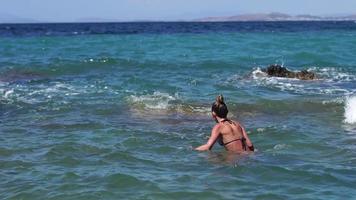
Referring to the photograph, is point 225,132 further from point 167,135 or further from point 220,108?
point 167,135

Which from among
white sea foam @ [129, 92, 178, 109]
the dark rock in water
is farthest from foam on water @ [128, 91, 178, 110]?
the dark rock in water

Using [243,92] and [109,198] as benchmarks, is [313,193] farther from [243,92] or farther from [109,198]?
[243,92]

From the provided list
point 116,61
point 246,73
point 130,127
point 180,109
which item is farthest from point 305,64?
point 130,127

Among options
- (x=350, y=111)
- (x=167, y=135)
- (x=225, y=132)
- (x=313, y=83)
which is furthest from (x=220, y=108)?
(x=313, y=83)

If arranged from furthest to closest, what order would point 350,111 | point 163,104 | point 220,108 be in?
point 163,104
point 350,111
point 220,108

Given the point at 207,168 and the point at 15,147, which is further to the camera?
the point at 15,147

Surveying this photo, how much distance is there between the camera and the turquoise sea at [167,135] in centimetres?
823

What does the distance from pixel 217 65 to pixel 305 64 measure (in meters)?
4.32

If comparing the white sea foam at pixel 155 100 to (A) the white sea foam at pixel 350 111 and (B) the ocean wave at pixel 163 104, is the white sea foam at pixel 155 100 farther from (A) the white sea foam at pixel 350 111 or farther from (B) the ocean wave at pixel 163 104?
(A) the white sea foam at pixel 350 111

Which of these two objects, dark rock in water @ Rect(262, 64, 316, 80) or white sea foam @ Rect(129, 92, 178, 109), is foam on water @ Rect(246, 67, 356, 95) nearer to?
dark rock in water @ Rect(262, 64, 316, 80)

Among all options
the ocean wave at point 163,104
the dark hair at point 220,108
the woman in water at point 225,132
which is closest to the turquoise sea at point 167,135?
the ocean wave at point 163,104

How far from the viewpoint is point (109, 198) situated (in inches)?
305

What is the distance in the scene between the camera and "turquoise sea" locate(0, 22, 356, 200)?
823 cm

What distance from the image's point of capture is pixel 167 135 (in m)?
11.6
